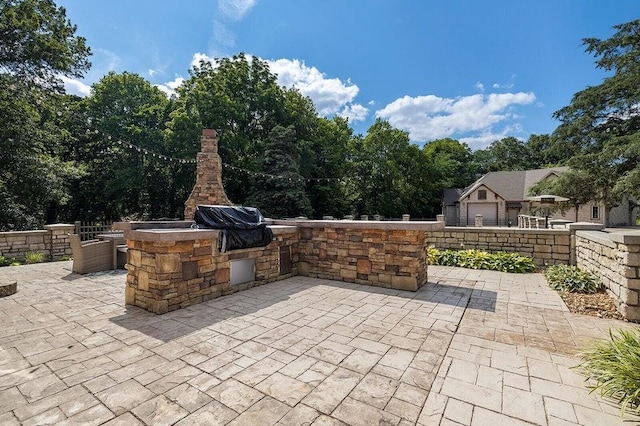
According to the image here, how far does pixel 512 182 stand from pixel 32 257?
30.0 m

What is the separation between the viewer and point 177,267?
4.05 m

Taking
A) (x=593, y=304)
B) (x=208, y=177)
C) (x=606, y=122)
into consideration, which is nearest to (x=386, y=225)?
(x=593, y=304)

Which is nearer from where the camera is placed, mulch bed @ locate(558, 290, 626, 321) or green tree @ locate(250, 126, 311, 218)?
mulch bed @ locate(558, 290, 626, 321)

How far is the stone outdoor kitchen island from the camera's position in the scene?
13.1 ft

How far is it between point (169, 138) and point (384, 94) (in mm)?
14310

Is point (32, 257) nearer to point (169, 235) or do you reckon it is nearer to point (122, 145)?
point (169, 235)

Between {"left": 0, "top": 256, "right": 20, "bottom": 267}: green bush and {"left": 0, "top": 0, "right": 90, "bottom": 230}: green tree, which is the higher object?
{"left": 0, "top": 0, "right": 90, "bottom": 230}: green tree

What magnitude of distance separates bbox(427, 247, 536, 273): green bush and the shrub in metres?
11.0

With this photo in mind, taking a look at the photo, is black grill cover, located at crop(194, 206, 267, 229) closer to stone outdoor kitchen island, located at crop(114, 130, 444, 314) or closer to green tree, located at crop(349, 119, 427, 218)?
stone outdoor kitchen island, located at crop(114, 130, 444, 314)

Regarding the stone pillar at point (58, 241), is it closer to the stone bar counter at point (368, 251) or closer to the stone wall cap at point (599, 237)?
the stone bar counter at point (368, 251)

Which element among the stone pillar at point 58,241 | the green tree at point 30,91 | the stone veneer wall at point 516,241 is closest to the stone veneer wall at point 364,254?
the stone veneer wall at point 516,241

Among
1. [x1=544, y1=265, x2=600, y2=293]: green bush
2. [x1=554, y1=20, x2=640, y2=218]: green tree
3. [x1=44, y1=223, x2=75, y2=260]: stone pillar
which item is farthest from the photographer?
[x1=554, y1=20, x2=640, y2=218]: green tree

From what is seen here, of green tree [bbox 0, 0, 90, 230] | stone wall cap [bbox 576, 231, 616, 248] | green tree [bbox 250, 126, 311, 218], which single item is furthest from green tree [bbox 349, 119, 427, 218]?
green tree [bbox 0, 0, 90, 230]

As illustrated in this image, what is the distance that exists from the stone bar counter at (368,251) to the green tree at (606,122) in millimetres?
9821
